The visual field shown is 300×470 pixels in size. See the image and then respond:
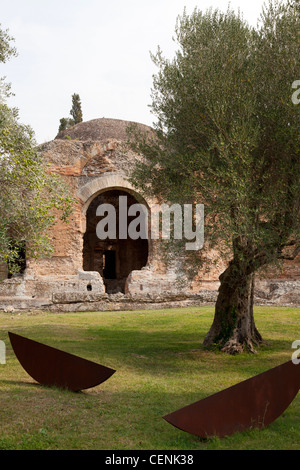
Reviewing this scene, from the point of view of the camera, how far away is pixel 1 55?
33.8 feet

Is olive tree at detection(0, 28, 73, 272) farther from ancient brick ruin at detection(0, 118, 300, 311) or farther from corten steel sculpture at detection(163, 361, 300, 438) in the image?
ancient brick ruin at detection(0, 118, 300, 311)

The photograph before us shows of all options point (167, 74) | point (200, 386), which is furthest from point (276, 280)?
point (200, 386)

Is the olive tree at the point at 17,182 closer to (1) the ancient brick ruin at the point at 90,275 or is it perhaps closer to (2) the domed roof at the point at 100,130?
(1) the ancient brick ruin at the point at 90,275

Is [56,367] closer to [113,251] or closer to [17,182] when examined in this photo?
[17,182]

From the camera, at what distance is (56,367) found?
267 inches

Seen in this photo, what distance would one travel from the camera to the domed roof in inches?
952

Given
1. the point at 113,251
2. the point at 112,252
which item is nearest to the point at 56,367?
the point at 113,251

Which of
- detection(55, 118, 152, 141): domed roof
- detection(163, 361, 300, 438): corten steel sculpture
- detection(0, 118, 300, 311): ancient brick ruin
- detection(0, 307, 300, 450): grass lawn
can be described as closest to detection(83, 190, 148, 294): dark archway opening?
detection(55, 118, 152, 141): domed roof

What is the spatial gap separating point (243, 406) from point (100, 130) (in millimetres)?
21224

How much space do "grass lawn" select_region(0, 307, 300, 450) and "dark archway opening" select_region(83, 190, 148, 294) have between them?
39.7 feet

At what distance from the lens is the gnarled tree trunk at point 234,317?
9547 millimetres

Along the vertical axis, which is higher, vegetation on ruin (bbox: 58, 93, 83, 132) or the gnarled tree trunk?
vegetation on ruin (bbox: 58, 93, 83, 132)

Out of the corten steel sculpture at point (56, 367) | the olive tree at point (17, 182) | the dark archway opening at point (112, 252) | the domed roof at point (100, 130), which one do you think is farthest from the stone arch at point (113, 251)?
the corten steel sculpture at point (56, 367)

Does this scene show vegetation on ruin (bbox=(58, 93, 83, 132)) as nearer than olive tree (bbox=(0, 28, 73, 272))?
No
